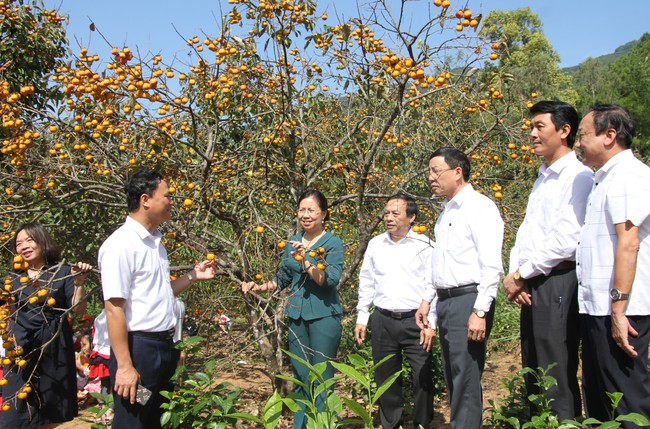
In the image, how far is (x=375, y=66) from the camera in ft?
10.0

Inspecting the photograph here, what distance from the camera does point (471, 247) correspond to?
265 cm

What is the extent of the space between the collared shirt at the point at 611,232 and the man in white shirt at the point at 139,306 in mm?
1681

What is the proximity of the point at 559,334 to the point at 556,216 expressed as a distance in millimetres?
490

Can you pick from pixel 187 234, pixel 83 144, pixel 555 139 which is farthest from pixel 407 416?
pixel 83 144

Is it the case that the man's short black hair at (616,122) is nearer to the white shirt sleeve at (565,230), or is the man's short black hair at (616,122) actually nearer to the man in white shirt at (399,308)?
the white shirt sleeve at (565,230)

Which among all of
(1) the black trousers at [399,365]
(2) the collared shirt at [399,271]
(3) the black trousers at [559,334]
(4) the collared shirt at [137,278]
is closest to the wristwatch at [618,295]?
(3) the black trousers at [559,334]

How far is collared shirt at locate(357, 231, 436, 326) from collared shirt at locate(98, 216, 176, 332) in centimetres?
130

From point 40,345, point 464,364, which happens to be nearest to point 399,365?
point 464,364

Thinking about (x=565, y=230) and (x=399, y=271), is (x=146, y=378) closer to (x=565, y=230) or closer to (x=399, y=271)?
(x=399, y=271)

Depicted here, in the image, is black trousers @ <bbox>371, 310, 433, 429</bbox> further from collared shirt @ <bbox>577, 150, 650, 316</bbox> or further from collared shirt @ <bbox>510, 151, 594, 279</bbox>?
collared shirt @ <bbox>577, 150, 650, 316</bbox>

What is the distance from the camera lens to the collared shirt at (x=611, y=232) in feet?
6.88

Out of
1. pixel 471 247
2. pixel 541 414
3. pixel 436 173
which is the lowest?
pixel 541 414

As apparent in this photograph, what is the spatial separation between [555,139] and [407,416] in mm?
2092

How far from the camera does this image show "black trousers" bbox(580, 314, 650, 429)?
2059 millimetres
